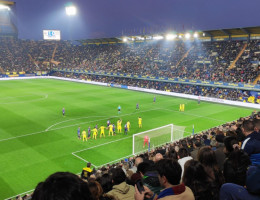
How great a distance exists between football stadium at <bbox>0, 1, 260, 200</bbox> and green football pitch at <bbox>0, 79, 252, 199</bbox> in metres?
0.10

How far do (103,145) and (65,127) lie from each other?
6426mm

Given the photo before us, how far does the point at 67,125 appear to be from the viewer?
2588cm

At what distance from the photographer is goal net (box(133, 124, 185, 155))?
19.5 meters

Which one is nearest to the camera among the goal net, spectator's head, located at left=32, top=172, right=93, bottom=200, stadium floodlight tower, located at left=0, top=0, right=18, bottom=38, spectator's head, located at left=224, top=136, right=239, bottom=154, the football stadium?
spectator's head, located at left=32, top=172, right=93, bottom=200

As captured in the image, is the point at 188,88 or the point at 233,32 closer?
the point at 188,88

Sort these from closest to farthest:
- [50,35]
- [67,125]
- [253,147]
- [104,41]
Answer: [253,147] < [67,125] < [104,41] < [50,35]

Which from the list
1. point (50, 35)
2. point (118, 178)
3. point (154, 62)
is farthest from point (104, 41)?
point (118, 178)

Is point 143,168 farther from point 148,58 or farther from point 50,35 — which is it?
point 50,35

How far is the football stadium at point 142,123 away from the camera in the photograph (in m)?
4.05

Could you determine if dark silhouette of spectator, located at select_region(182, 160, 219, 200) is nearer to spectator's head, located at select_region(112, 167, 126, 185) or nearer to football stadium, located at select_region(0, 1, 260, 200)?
football stadium, located at select_region(0, 1, 260, 200)

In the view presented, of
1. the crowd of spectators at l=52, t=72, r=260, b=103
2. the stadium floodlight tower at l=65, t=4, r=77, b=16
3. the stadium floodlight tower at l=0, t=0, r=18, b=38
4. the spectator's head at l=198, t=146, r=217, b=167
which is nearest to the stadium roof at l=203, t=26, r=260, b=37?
the crowd of spectators at l=52, t=72, r=260, b=103

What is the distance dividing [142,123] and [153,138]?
258 inches

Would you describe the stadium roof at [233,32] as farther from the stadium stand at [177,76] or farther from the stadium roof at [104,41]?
the stadium roof at [104,41]

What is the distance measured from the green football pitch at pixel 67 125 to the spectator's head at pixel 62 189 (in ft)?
43.8
